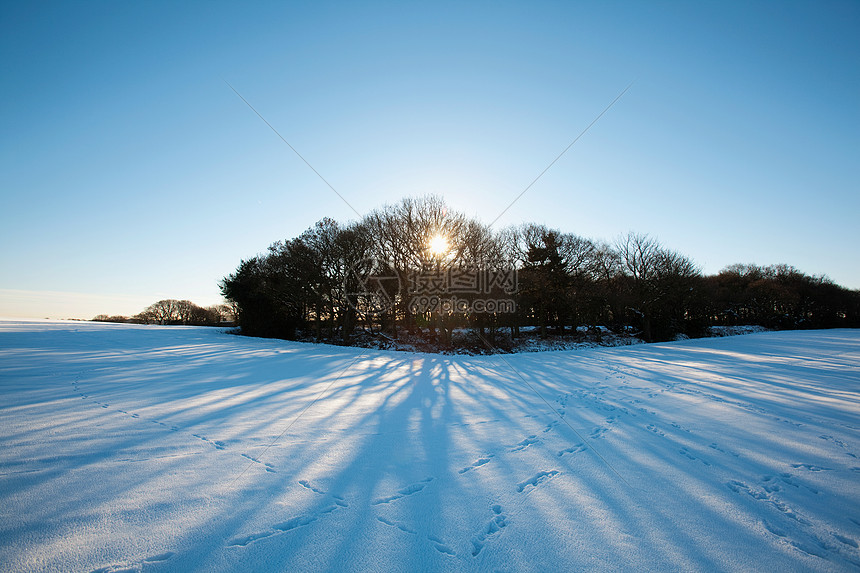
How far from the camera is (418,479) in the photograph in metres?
3.73

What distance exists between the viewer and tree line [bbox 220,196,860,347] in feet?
83.0

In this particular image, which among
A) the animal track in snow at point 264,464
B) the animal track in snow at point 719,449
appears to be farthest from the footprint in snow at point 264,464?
the animal track in snow at point 719,449

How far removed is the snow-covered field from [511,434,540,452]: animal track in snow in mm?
43

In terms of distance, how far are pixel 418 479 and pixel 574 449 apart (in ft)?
7.79

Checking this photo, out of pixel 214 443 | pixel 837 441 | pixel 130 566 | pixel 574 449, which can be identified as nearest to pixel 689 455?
pixel 574 449

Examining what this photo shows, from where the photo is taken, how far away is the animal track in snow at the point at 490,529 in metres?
2.63

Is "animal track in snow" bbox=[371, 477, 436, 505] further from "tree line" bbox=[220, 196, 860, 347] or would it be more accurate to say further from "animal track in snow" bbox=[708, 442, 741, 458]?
"tree line" bbox=[220, 196, 860, 347]

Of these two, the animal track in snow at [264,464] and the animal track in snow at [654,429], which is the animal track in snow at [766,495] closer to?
the animal track in snow at [654,429]

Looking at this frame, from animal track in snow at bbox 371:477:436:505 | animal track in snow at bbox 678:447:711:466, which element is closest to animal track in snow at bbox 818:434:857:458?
animal track in snow at bbox 678:447:711:466

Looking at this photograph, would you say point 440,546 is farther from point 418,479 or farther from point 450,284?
point 450,284

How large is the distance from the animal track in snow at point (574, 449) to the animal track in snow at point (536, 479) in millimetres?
611

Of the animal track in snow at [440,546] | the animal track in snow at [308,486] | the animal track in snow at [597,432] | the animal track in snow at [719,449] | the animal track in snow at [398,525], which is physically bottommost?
the animal track in snow at [597,432]

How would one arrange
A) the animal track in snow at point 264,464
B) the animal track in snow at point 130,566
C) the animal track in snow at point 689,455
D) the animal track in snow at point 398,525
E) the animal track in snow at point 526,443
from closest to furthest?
1. the animal track in snow at point 130,566
2. the animal track in snow at point 398,525
3. the animal track in snow at point 264,464
4. the animal track in snow at point 689,455
5. the animal track in snow at point 526,443

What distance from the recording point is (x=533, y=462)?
4207 millimetres
